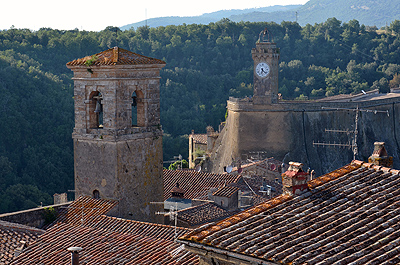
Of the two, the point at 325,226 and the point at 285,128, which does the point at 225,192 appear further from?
the point at 285,128

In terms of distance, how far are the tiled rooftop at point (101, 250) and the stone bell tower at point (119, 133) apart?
351 centimetres

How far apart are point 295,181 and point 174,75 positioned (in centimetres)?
6987

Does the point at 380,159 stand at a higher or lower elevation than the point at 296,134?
higher

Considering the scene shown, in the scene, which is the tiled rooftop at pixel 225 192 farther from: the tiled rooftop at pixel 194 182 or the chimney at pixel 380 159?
the chimney at pixel 380 159

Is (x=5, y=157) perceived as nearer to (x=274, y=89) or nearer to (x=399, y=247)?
(x=274, y=89)

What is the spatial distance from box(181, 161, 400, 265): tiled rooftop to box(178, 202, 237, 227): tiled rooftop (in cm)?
1037

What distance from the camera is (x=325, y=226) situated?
6246mm

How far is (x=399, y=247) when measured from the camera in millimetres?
5758

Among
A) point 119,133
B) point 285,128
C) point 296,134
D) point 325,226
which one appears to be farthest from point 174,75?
point 325,226

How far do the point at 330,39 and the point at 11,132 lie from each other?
54.6m

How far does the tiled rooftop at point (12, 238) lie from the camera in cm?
1195

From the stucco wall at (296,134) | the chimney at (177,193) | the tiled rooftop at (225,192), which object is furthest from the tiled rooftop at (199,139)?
the tiled rooftop at (225,192)

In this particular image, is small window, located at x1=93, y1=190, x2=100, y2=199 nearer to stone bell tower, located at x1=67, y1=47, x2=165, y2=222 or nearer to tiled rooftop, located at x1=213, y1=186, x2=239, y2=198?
stone bell tower, located at x1=67, y1=47, x2=165, y2=222

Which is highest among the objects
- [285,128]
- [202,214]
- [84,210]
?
[84,210]
